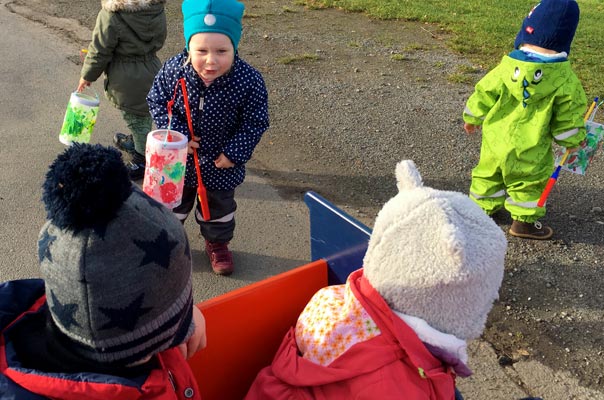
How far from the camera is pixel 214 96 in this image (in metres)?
2.70

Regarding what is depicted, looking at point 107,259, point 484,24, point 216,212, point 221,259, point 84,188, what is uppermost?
point 84,188

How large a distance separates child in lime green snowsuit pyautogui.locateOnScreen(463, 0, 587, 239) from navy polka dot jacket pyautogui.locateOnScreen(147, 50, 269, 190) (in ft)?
4.80

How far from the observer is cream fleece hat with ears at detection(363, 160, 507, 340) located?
1.37m

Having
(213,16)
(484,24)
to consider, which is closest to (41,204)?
(213,16)

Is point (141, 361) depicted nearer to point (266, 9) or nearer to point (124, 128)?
point (124, 128)

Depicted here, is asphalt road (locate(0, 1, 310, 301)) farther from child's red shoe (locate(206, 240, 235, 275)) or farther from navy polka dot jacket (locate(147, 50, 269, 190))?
navy polka dot jacket (locate(147, 50, 269, 190))

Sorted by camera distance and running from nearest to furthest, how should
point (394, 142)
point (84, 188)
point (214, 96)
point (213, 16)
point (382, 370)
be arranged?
1. point (84, 188)
2. point (382, 370)
3. point (213, 16)
4. point (214, 96)
5. point (394, 142)

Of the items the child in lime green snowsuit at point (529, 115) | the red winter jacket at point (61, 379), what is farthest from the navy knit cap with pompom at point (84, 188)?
the child in lime green snowsuit at point (529, 115)

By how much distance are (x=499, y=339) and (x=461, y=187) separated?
1.52m

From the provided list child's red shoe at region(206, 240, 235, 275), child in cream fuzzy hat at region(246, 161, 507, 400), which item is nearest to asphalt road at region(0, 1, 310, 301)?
child's red shoe at region(206, 240, 235, 275)

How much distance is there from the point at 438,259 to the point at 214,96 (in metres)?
1.63

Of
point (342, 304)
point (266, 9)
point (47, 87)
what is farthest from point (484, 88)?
point (266, 9)

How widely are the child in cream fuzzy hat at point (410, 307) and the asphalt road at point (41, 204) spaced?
153 cm

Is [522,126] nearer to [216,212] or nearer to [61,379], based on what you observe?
[216,212]
